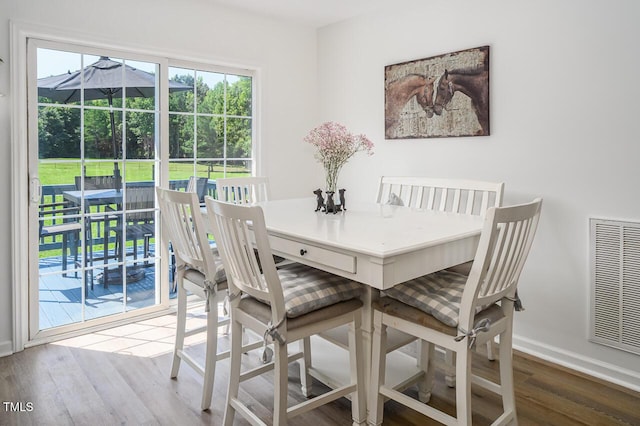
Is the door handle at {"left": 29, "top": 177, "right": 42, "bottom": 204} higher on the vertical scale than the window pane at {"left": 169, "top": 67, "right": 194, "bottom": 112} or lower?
lower

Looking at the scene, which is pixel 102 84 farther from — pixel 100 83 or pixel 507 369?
pixel 507 369

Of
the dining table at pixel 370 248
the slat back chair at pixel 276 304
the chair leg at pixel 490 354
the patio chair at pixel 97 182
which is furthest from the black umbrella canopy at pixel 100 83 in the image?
the chair leg at pixel 490 354

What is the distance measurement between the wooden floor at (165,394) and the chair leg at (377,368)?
0.70ft

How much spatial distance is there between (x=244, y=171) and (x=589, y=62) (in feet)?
8.87

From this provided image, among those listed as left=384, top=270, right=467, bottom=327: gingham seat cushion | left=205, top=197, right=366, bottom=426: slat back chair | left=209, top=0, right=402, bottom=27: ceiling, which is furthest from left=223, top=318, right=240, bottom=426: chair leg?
left=209, top=0, right=402, bottom=27: ceiling

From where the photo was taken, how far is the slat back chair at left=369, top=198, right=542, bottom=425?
62.2 inches

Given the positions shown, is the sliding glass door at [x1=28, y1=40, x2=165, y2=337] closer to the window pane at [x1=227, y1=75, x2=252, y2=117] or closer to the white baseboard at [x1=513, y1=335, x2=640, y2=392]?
the window pane at [x1=227, y1=75, x2=252, y2=117]

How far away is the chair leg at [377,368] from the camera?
73.3 inches

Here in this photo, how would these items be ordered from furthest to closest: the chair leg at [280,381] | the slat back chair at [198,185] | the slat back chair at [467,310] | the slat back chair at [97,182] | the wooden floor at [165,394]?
the slat back chair at [198,185] → the slat back chair at [97,182] → the wooden floor at [165,394] → the chair leg at [280,381] → the slat back chair at [467,310]

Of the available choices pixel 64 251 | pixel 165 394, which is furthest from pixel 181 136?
pixel 165 394

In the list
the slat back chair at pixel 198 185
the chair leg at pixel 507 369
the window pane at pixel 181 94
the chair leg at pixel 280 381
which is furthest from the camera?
the slat back chair at pixel 198 185

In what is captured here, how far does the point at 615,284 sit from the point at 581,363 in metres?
0.52

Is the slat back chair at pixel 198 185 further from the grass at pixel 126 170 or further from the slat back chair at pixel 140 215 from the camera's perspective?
the slat back chair at pixel 140 215

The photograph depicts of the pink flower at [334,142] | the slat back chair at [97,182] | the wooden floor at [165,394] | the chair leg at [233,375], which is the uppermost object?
the pink flower at [334,142]
